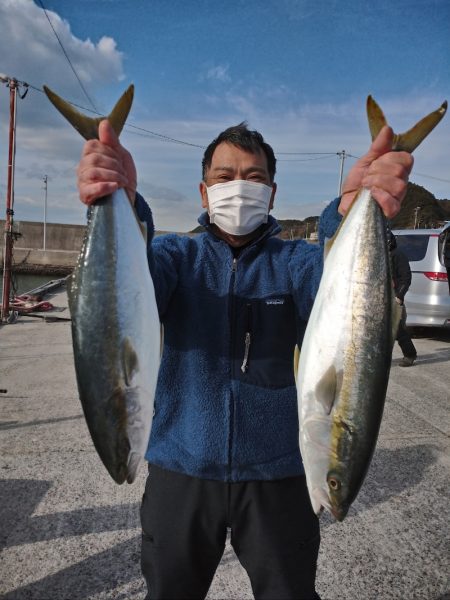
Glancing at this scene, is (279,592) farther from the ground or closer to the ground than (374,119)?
closer to the ground

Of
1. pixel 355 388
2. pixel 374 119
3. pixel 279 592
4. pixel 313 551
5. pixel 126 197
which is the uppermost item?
pixel 374 119

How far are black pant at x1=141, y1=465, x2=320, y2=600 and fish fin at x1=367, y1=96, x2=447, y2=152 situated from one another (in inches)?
59.6

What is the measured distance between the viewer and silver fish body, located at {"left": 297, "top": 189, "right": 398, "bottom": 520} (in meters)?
1.58

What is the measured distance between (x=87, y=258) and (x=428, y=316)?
8.72m

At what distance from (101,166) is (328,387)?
1137 mm

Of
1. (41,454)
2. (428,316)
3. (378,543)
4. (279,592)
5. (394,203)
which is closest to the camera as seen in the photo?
(394,203)

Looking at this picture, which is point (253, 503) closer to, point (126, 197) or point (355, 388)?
point (355, 388)

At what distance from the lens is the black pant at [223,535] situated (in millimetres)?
1882

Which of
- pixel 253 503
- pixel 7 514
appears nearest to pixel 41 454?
pixel 7 514

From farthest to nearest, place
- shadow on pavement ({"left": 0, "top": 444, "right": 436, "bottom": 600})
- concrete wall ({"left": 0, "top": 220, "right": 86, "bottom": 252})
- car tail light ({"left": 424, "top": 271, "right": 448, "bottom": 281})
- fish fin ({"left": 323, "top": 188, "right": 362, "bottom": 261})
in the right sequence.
Result: concrete wall ({"left": 0, "top": 220, "right": 86, "bottom": 252}) → car tail light ({"left": 424, "top": 271, "right": 448, "bottom": 281}) → shadow on pavement ({"left": 0, "top": 444, "right": 436, "bottom": 600}) → fish fin ({"left": 323, "top": 188, "right": 362, "bottom": 261})

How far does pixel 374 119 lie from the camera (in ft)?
5.59

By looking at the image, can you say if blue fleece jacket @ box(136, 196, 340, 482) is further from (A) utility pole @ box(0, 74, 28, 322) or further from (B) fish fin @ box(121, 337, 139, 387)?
(A) utility pole @ box(0, 74, 28, 322)

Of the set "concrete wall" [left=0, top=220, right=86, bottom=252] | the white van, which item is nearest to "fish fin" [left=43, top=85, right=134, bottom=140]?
the white van

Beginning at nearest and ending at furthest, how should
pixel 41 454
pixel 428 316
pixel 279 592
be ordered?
pixel 279 592, pixel 41 454, pixel 428 316
